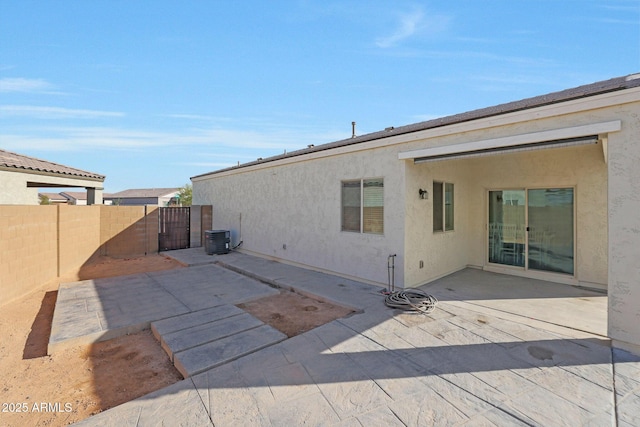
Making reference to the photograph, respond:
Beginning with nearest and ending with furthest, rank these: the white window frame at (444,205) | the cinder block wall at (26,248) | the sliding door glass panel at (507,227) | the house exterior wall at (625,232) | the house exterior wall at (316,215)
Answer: the house exterior wall at (625,232) < the cinder block wall at (26,248) < the house exterior wall at (316,215) < the white window frame at (444,205) < the sliding door glass panel at (507,227)

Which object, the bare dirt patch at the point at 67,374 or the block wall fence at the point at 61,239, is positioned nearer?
the bare dirt patch at the point at 67,374

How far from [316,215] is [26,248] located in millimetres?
7082

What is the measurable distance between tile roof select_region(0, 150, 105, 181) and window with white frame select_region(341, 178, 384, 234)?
1047 cm

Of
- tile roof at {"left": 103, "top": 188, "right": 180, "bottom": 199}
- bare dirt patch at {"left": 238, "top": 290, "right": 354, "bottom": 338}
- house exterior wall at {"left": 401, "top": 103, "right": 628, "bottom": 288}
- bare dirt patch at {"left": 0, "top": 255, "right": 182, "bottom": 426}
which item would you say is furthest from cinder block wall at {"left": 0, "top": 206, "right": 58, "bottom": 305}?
tile roof at {"left": 103, "top": 188, "right": 180, "bottom": 199}

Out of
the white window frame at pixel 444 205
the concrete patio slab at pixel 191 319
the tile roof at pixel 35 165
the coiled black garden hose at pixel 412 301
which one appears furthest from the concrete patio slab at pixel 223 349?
the tile roof at pixel 35 165

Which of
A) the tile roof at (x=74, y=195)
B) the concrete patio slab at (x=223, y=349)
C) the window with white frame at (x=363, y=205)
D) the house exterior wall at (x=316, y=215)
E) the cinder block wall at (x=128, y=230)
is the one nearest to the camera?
the concrete patio slab at (x=223, y=349)

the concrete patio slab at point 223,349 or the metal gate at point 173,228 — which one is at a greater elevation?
the metal gate at point 173,228

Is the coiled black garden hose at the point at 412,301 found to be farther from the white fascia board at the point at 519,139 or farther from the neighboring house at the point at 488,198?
the white fascia board at the point at 519,139

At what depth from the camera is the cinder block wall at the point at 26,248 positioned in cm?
573

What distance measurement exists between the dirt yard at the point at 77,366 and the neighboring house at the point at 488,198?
8.02 ft

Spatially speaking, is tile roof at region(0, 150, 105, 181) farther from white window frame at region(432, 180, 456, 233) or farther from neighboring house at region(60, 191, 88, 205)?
neighboring house at region(60, 191, 88, 205)

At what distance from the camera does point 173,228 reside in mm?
12820

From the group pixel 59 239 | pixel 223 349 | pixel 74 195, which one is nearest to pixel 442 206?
pixel 223 349

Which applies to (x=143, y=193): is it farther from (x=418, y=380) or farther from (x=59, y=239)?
(x=418, y=380)
